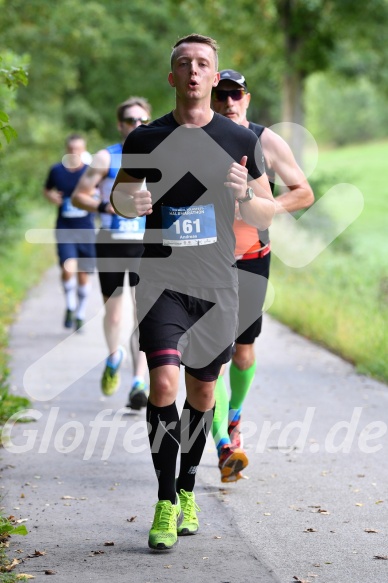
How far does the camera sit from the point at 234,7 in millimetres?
24156

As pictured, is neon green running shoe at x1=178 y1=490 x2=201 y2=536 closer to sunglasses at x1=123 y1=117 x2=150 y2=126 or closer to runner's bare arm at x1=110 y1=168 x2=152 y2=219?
runner's bare arm at x1=110 y1=168 x2=152 y2=219

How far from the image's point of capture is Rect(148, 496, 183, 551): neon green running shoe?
16.1 ft

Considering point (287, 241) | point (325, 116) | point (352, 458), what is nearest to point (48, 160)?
point (287, 241)

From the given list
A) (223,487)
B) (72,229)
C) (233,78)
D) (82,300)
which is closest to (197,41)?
(233,78)

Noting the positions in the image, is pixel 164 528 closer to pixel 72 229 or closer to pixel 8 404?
pixel 8 404

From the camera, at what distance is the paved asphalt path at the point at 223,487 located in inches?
187

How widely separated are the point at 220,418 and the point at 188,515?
1272 millimetres

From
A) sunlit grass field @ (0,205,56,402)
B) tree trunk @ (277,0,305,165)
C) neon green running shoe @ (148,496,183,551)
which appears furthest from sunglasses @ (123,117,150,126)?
tree trunk @ (277,0,305,165)

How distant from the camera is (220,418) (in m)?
6.47

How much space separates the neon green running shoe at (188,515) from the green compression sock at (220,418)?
1041 millimetres

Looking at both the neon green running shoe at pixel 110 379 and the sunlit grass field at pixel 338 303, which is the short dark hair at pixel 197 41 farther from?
the sunlit grass field at pixel 338 303

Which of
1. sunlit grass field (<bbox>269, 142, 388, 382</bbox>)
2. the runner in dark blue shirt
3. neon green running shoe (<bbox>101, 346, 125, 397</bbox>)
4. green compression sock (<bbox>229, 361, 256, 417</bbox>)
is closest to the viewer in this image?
green compression sock (<bbox>229, 361, 256, 417</bbox>)

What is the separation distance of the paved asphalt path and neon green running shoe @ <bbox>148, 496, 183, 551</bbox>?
5cm

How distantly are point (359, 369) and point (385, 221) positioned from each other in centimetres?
3610
